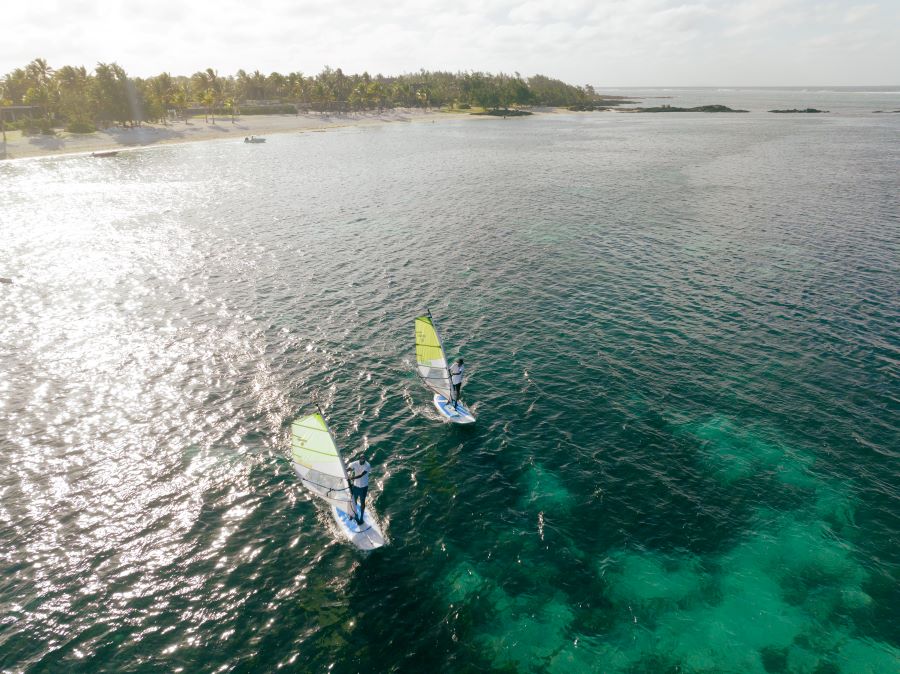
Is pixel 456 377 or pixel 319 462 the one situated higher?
pixel 456 377

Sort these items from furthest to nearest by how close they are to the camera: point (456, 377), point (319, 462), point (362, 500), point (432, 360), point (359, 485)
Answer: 1. point (432, 360)
2. point (456, 377)
3. point (319, 462)
4. point (362, 500)
5. point (359, 485)

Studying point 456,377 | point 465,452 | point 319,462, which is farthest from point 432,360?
point 319,462

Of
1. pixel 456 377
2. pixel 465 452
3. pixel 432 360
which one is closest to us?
pixel 465 452

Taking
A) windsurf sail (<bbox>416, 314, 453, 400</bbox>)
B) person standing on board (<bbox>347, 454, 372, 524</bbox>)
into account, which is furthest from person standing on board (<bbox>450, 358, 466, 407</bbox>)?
person standing on board (<bbox>347, 454, 372, 524</bbox>)

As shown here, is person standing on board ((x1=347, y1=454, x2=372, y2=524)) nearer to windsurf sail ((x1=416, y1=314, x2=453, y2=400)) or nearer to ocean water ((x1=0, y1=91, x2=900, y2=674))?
ocean water ((x1=0, y1=91, x2=900, y2=674))

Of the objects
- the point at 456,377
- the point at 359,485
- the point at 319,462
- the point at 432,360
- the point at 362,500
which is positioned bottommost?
the point at 362,500

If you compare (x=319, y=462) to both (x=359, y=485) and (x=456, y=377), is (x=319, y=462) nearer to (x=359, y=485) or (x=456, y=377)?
(x=359, y=485)

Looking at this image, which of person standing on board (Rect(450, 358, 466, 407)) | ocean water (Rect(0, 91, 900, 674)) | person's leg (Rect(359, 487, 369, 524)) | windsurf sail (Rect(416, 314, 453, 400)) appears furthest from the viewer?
windsurf sail (Rect(416, 314, 453, 400))
